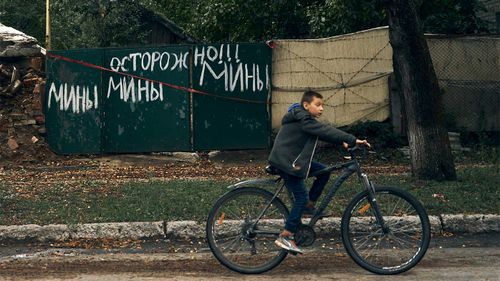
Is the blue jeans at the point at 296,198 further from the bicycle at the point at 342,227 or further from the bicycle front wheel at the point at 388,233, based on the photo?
the bicycle front wheel at the point at 388,233

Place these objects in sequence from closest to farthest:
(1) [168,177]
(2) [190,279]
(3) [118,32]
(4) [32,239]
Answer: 1. (2) [190,279]
2. (4) [32,239]
3. (1) [168,177]
4. (3) [118,32]

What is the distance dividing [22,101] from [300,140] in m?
8.53

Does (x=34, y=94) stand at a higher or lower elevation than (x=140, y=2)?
lower

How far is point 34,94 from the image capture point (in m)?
13.9

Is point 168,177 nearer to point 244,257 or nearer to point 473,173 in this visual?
point 473,173

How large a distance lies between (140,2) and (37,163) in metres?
19.5

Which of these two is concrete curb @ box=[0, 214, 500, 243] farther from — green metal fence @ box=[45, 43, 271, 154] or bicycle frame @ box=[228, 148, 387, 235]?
green metal fence @ box=[45, 43, 271, 154]

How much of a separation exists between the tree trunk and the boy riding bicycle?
154 inches

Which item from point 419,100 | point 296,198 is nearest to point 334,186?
point 296,198

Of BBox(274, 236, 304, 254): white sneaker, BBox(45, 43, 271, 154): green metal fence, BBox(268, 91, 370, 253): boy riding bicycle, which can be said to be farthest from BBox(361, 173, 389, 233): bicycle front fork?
BBox(45, 43, 271, 154): green metal fence

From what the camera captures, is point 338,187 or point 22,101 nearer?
point 338,187

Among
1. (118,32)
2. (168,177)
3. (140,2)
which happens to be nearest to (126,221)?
(168,177)

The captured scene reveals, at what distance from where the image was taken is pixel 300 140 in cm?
672

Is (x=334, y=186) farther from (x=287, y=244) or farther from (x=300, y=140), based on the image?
(x=287, y=244)
